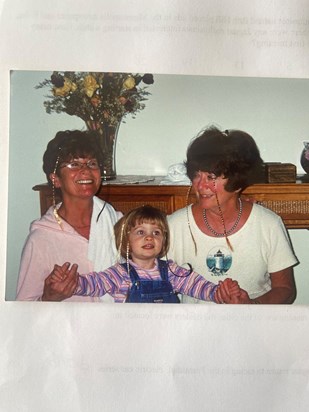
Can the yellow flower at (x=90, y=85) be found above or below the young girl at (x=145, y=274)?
above

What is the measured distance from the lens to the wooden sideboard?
1.45 feet

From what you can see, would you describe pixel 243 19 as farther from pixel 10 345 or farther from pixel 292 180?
pixel 10 345

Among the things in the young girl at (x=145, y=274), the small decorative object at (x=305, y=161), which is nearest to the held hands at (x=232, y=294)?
the young girl at (x=145, y=274)

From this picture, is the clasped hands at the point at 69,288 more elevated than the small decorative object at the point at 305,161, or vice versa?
the small decorative object at the point at 305,161

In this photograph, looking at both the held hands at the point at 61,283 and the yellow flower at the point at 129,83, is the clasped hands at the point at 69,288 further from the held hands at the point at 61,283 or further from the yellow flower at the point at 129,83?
the yellow flower at the point at 129,83

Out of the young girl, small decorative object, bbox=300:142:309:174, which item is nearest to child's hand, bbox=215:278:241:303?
the young girl

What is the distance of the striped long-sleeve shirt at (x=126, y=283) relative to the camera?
17.5 inches

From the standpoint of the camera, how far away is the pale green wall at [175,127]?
444 mm

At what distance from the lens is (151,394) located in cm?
44

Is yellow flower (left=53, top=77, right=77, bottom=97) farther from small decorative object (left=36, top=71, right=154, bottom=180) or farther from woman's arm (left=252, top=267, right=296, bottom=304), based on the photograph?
woman's arm (left=252, top=267, right=296, bottom=304)

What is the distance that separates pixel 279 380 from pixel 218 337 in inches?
2.4

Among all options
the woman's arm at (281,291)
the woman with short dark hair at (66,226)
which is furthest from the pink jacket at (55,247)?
the woman's arm at (281,291)

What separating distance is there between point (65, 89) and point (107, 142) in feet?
0.18

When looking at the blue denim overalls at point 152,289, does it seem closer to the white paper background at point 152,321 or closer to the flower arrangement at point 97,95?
the white paper background at point 152,321
